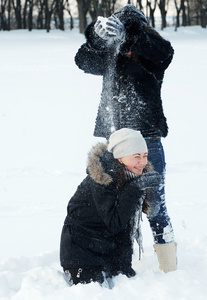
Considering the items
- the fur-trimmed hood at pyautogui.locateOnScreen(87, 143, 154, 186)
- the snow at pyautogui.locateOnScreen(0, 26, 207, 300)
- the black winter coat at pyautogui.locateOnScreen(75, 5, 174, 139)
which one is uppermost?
the black winter coat at pyautogui.locateOnScreen(75, 5, 174, 139)

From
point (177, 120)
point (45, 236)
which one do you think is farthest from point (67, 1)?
point (45, 236)

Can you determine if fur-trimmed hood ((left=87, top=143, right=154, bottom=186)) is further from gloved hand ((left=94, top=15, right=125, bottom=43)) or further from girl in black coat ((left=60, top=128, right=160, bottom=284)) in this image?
gloved hand ((left=94, top=15, right=125, bottom=43))

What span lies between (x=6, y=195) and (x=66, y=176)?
93cm

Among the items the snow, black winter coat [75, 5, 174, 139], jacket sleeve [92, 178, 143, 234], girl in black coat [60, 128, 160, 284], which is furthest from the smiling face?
the snow

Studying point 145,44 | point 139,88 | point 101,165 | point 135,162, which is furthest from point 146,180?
point 145,44

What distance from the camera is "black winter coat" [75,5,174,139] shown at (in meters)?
2.69

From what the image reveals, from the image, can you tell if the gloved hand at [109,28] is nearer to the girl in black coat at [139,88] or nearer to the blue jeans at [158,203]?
the girl in black coat at [139,88]

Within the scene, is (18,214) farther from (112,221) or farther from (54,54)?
(54,54)

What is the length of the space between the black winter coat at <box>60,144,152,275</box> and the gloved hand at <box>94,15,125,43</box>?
1.91 feet

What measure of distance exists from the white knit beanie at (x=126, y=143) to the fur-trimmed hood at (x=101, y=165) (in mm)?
41

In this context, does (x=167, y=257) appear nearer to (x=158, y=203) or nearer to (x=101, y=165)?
(x=158, y=203)

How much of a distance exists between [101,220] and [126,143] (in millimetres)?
427

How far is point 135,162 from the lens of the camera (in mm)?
2564

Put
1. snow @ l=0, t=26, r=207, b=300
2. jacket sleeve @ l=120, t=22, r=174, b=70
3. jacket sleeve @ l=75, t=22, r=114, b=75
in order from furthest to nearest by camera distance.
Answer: jacket sleeve @ l=75, t=22, r=114, b=75 → jacket sleeve @ l=120, t=22, r=174, b=70 → snow @ l=0, t=26, r=207, b=300
